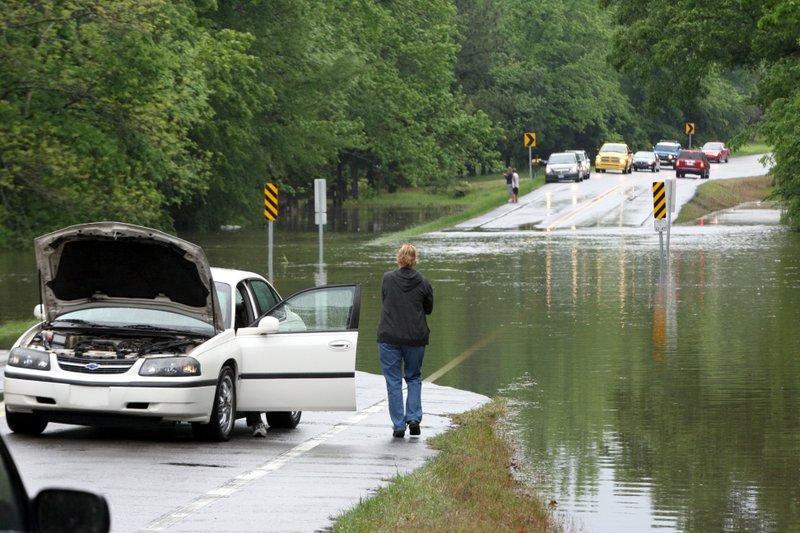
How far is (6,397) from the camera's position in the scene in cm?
1212

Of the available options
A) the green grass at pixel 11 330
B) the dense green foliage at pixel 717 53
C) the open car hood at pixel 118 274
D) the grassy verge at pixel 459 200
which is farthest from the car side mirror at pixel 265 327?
the grassy verge at pixel 459 200

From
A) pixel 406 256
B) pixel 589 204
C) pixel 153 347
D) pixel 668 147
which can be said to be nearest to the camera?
pixel 153 347

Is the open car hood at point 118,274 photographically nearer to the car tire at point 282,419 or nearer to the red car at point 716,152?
the car tire at point 282,419

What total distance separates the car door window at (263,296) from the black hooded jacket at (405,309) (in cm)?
125

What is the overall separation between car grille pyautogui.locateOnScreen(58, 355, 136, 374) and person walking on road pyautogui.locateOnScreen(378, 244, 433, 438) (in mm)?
2372

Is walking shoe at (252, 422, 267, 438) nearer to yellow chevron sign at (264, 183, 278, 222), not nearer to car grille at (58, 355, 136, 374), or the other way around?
car grille at (58, 355, 136, 374)

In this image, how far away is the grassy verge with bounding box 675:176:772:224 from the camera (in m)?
68.5

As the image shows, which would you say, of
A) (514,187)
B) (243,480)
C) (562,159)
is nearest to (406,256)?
(243,480)

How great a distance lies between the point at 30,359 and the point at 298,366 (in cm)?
218

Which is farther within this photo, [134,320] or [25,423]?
[134,320]

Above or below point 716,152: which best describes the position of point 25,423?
above

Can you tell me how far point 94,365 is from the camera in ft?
39.2

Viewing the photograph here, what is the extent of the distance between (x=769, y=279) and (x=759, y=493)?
25.6 meters

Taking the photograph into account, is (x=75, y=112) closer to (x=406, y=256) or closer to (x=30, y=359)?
(x=406, y=256)
